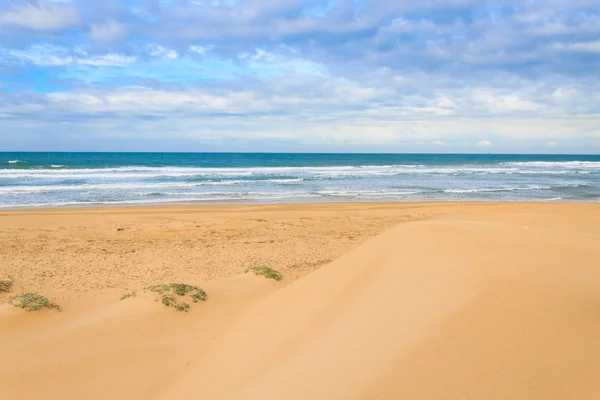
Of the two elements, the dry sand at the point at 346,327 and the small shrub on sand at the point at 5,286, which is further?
the small shrub on sand at the point at 5,286

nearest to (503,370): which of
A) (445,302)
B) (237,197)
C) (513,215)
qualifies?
(445,302)

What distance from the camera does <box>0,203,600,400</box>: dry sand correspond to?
3.70m

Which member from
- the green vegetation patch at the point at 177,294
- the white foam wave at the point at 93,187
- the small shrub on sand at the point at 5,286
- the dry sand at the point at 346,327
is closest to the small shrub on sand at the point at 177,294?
the green vegetation patch at the point at 177,294

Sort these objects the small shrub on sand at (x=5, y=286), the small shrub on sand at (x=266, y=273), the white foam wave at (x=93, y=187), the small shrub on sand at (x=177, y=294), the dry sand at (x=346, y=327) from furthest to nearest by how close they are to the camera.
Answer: the white foam wave at (x=93, y=187)
the small shrub on sand at (x=266, y=273)
the small shrub on sand at (x=5, y=286)
the small shrub on sand at (x=177, y=294)
the dry sand at (x=346, y=327)

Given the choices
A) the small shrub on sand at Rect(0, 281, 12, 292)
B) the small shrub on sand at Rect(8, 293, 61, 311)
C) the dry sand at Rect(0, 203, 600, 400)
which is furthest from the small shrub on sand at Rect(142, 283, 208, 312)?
the small shrub on sand at Rect(0, 281, 12, 292)

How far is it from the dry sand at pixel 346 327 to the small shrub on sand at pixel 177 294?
0.12 meters

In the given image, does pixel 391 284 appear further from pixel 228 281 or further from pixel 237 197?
pixel 237 197

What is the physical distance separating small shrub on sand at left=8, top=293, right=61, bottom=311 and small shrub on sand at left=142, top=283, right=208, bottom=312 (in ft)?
4.42

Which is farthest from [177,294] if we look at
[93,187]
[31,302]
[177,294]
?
[93,187]

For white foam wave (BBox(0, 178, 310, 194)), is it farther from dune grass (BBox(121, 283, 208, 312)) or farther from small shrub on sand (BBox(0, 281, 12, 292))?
dune grass (BBox(121, 283, 208, 312))

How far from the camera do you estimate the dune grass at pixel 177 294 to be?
6652mm

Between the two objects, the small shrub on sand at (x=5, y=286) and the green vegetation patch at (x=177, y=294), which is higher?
the green vegetation patch at (x=177, y=294)

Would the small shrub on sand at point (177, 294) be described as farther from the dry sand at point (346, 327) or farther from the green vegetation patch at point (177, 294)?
the dry sand at point (346, 327)

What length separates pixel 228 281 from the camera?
8.20 metres
